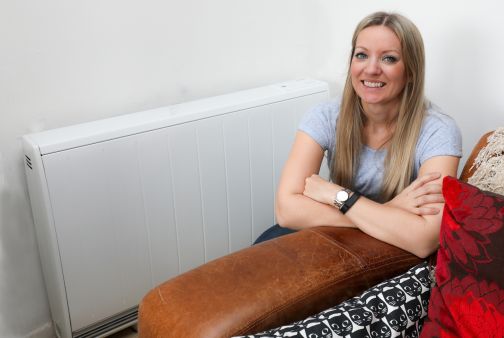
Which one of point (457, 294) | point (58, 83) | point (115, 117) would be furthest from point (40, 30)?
point (457, 294)

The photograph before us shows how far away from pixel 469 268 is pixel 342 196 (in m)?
0.39

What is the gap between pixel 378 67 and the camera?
138 cm

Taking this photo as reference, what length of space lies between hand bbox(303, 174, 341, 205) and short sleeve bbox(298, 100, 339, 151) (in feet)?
0.45

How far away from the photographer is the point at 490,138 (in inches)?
50.1

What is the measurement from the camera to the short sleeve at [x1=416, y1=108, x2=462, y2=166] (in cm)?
133

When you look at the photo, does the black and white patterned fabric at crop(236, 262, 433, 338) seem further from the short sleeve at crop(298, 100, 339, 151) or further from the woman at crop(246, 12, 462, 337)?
the short sleeve at crop(298, 100, 339, 151)

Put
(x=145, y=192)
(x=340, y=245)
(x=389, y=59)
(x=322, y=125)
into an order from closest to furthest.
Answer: (x=340, y=245) < (x=389, y=59) < (x=322, y=125) < (x=145, y=192)

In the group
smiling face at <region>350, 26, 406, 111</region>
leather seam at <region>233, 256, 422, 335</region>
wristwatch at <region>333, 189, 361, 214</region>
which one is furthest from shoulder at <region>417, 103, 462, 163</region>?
leather seam at <region>233, 256, 422, 335</region>

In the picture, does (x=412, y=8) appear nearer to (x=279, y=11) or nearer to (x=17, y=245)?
(x=279, y=11)

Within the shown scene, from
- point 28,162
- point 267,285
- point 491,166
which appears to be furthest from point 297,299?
point 28,162

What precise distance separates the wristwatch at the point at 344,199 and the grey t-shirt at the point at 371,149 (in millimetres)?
185

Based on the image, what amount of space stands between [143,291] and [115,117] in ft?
1.81

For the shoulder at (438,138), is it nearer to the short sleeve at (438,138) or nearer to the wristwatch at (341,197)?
the short sleeve at (438,138)

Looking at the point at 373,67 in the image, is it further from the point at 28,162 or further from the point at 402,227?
the point at 28,162
